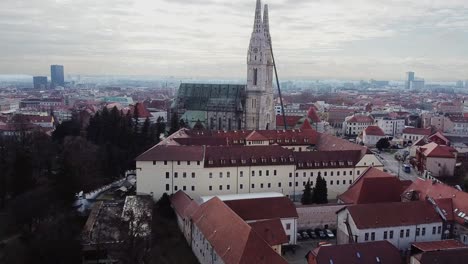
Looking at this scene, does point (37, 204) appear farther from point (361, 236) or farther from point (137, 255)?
point (361, 236)

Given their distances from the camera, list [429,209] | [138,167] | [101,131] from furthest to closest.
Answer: [101,131] → [138,167] → [429,209]

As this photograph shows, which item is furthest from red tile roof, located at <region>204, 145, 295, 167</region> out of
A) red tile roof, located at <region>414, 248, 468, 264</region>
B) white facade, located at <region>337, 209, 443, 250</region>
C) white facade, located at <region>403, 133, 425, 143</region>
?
white facade, located at <region>403, 133, 425, 143</region>

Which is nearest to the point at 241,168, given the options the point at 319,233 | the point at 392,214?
the point at 319,233

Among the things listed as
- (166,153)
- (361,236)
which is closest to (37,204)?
(166,153)

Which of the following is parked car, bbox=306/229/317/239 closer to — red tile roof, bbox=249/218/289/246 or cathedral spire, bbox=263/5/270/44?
red tile roof, bbox=249/218/289/246

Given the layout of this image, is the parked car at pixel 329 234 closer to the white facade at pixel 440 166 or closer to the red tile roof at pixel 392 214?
the red tile roof at pixel 392 214

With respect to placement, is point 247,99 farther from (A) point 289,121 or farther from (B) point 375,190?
(B) point 375,190
